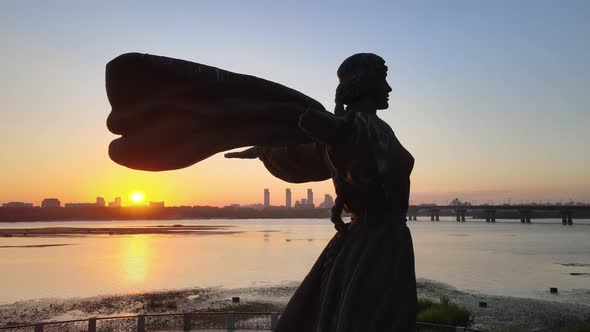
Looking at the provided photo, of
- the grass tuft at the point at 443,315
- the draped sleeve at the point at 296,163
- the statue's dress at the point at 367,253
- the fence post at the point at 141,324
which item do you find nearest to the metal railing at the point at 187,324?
the fence post at the point at 141,324

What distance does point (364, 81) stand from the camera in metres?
3.06

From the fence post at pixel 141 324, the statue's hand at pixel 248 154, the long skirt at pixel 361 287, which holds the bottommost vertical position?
the fence post at pixel 141 324

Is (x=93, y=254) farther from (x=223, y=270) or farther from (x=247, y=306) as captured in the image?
(x=247, y=306)

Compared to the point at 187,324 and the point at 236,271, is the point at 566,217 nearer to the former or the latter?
the point at 236,271

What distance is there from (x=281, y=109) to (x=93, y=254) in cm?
5443

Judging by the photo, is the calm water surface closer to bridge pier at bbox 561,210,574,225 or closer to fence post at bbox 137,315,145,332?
fence post at bbox 137,315,145,332

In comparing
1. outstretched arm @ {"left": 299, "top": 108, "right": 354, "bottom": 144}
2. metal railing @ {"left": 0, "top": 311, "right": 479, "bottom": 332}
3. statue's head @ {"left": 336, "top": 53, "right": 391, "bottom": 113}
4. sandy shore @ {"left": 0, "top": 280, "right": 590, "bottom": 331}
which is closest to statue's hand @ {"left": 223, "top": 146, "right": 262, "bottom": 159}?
statue's head @ {"left": 336, "top": 53, "right": 391, "bottom": 113}

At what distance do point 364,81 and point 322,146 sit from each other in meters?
0.45

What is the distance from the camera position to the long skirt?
2.73 m

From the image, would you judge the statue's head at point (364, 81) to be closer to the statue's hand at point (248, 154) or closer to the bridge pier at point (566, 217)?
the statue's hand at point (248, 154)

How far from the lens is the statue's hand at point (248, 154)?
368cm

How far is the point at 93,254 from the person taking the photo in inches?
2071

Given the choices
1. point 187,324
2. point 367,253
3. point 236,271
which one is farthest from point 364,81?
point 236,271

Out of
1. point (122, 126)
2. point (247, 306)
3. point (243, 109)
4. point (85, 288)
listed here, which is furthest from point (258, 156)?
point (85, 288)
